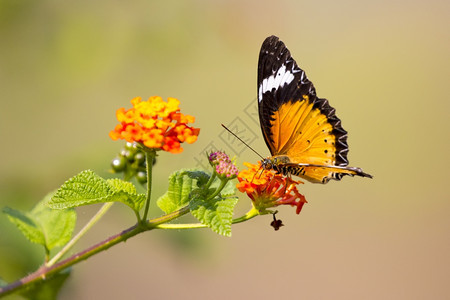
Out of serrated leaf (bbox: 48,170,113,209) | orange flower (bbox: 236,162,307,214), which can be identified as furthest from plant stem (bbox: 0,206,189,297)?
orange flower (bbox: 236,162,307,214)

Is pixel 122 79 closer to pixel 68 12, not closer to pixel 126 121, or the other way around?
pixel 68 12

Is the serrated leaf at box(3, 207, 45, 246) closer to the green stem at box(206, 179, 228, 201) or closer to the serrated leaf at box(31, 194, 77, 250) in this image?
the serrated leaf at box(31, 194, 77, 250)

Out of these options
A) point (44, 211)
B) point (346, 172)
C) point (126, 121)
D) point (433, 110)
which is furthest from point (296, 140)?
point (433, 110)

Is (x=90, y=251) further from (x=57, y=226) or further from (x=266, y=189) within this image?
(x=266, y=189)

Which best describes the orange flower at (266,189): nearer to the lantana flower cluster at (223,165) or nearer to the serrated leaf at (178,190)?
the lantana flower cluster at (223,165)

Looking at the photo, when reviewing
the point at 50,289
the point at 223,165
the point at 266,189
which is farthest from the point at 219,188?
the point at 50,289

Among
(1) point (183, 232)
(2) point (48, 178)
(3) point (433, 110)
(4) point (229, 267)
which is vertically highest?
(3) point (433, 110)
